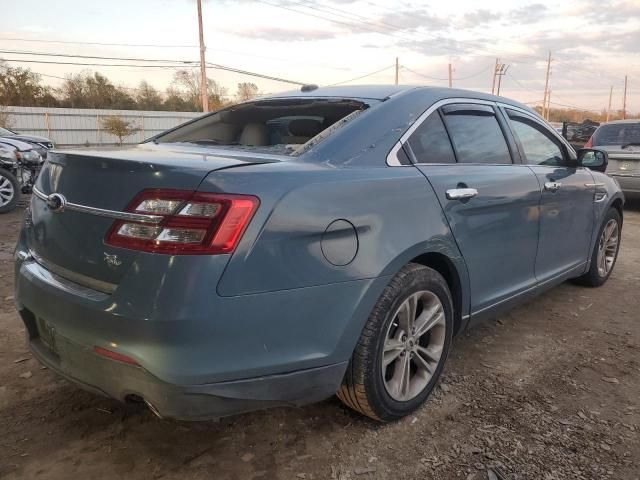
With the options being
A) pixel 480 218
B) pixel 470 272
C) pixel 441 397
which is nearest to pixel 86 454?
pixel 441 397

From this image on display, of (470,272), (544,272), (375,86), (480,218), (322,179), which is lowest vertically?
(544,272)

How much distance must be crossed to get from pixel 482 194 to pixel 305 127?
102 cm

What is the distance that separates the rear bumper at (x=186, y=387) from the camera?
1799 mm

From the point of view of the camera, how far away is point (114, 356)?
72.3 inches

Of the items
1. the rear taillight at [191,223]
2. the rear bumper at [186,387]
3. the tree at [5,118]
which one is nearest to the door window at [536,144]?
the rear bumper at [186,387]

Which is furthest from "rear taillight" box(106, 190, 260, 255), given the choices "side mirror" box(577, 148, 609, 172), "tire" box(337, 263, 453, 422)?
"side mirror" box(577, 148, 609, 172)

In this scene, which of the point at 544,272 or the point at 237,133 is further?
the point at 544,272

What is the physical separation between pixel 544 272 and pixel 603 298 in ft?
4.25

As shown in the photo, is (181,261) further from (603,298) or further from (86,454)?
(603,298)

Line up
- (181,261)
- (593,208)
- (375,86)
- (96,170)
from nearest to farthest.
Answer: (181,261) < (96,170) < (375,86) < (593,208)

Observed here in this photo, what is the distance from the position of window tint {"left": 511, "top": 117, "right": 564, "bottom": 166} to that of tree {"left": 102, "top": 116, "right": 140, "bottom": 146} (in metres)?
34.1

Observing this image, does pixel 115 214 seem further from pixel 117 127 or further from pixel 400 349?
pixel 117 127

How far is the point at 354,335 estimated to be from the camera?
213 cm

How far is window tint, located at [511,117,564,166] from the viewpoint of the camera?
11.5 feet
